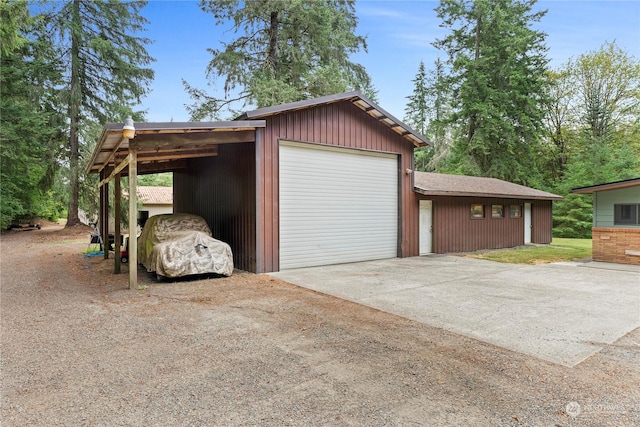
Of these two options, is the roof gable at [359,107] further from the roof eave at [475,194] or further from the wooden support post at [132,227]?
the wooden support post at [132,227]

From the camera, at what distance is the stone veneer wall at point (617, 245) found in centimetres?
945

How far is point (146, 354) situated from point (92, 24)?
20913mm

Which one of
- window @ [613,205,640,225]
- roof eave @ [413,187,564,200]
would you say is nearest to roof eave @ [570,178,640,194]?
window @ [613,205,640,225]

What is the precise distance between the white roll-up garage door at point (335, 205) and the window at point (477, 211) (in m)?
4.19

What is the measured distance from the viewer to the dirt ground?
2.37 m

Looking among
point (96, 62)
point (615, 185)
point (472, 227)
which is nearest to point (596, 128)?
point (472, 227)

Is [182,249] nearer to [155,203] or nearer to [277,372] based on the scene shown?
[277,372]

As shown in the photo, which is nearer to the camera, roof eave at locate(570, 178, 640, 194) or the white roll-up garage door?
the white roll-up garage door

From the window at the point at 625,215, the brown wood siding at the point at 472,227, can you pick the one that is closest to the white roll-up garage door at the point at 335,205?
the brown wood siding at the point at 472,227

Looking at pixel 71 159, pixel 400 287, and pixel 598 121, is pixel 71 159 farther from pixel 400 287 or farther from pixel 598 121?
pixel 598 121

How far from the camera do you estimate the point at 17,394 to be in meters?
2.64

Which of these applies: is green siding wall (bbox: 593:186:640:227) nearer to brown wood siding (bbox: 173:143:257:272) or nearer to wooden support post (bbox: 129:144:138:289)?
brown wood siding (bbox: 173:143:257:272)

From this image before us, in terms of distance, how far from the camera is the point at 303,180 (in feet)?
28.9

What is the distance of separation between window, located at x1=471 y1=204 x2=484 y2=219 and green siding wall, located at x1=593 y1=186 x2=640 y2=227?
3544 mm
